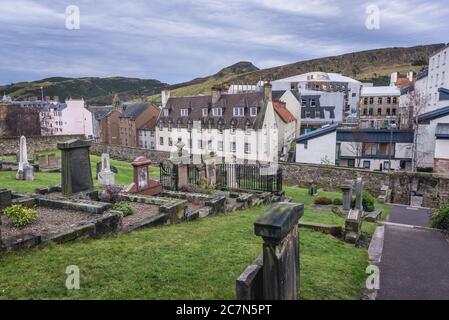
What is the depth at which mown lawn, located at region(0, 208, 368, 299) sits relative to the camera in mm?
5508

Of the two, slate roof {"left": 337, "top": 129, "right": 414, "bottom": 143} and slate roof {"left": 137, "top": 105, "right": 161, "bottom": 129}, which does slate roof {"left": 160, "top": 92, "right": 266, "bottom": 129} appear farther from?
slate roof {"left": 337, "top": 129, "right": 414, "bottom": 143}

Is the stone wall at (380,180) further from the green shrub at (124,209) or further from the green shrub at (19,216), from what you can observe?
the green shrub at (19,216)

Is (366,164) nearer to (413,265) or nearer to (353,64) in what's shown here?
(413,265)

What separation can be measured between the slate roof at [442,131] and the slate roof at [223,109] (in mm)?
17171

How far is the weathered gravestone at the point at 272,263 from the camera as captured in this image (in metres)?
4.25

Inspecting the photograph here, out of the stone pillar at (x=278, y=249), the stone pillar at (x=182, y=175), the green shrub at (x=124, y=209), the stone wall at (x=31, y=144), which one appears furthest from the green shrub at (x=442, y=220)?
the stone wall at (x=31, y=144)

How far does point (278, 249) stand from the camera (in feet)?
14.4

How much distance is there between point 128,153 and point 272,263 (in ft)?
139

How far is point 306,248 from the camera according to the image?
873 cm

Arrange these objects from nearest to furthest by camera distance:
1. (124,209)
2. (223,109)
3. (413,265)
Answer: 1. (413,265)
2. (124,209)
3. (223,109)

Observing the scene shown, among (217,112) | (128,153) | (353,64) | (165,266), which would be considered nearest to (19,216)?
(165,266)

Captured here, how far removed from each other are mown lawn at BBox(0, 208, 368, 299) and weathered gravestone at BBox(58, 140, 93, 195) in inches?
208
